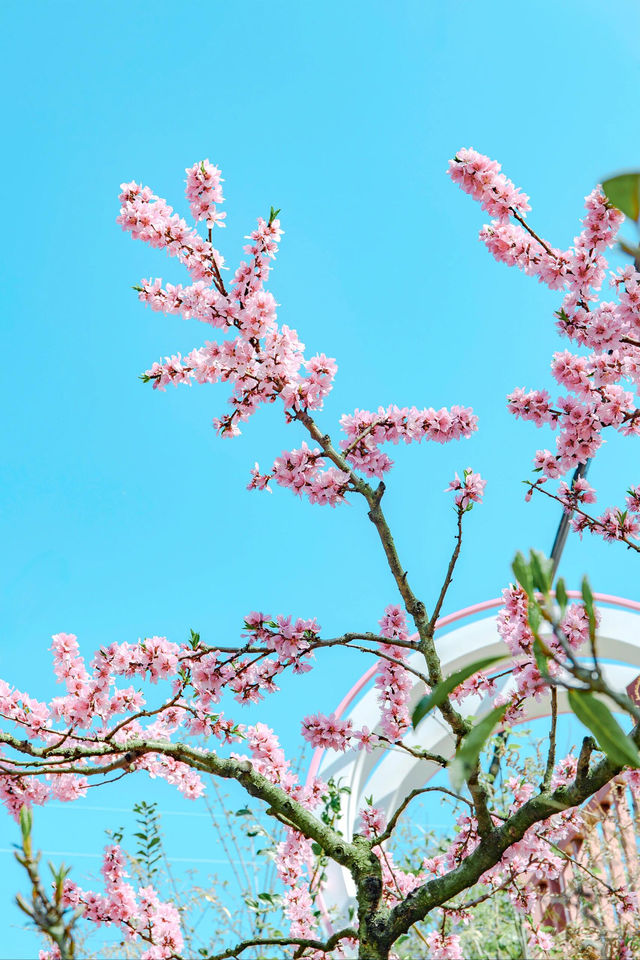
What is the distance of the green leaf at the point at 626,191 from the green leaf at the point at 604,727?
0.39 m

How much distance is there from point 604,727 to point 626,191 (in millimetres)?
423

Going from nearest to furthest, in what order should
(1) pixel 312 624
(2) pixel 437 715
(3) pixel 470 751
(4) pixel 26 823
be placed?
1. (3) pixel 470 751
2. (4) pixel 26 823
3. (1) pixel 312 624
4. (2) pixel 437 715

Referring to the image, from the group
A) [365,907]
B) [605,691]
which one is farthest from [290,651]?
[605,691]

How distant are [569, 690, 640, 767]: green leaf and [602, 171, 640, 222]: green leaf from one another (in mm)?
389

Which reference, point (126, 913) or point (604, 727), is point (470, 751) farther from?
point (126, 913)

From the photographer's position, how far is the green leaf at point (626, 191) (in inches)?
23.6

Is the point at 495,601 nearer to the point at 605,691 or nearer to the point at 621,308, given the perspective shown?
the point at 621,308

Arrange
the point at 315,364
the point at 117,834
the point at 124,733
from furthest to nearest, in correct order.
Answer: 1. the point at 117,834
2. the point at 124,733
3. the point at 315,364

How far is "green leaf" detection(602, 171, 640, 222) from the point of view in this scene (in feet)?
1.97

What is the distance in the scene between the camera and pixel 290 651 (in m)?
2.33

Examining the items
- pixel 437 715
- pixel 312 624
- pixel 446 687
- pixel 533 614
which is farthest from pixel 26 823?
pixel 437 715

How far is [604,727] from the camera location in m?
0.63

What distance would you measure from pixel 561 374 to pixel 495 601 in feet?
9.89

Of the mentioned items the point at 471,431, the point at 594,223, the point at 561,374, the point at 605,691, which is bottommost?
the point at 605,691
